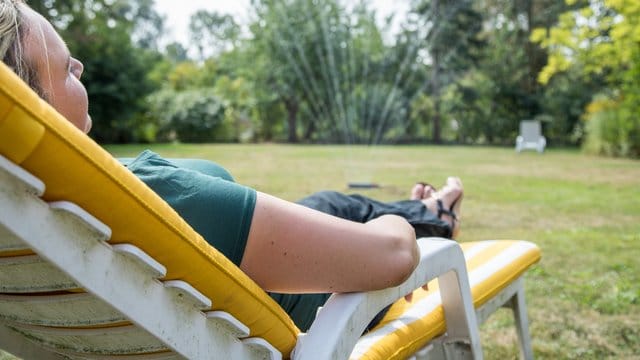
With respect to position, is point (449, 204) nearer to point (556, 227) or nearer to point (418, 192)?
point (418, 192)

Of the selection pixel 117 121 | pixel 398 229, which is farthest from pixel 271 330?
pixel 117 121

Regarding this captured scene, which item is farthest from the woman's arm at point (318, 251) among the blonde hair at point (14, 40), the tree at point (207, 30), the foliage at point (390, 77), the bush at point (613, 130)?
the tree at point (207, 30)

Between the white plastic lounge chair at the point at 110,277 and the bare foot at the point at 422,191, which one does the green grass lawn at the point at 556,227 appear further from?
the white plastic lounge chair at the point at 110,277

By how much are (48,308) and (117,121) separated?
69.0 ft

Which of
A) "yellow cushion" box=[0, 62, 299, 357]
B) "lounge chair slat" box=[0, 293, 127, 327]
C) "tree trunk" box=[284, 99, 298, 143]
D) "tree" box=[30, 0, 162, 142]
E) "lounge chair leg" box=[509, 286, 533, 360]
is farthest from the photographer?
"tree trunk" box=[284, 99, 298, 143]

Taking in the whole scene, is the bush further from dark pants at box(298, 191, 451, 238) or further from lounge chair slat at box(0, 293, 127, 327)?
lounge chair slat at box(0, 293, 127, 327)

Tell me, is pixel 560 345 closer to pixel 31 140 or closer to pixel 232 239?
pixel 232 239

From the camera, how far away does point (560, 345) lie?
233 cm

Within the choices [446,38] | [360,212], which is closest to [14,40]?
[360,212]

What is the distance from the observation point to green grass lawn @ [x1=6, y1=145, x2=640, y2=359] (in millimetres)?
2436

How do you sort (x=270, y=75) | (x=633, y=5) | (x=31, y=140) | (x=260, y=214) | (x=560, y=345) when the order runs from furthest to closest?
(x=270, y=75) → (x=633, y=5) → (x=560, y=345) → (x=260, y=214) → (x=31, y=140)

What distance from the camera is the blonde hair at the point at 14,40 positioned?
84cm

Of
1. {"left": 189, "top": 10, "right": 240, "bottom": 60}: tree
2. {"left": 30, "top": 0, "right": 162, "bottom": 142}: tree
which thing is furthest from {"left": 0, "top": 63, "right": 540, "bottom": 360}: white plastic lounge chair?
{"left": 189, "top": 10, "right": 240, "bottom": 60}: tree

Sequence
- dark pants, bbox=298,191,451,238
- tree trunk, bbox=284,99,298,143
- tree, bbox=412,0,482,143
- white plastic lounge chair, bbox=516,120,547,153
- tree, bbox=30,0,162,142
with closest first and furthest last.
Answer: dark pants, bbox=298,191,451,238 → white plastic lounge chair, bbox=516,120,547,153 → tree, bbox=30,0,162,142 → tree, bbox=412,0,482,143 → tree trunk, bbox=284,99,298,143
